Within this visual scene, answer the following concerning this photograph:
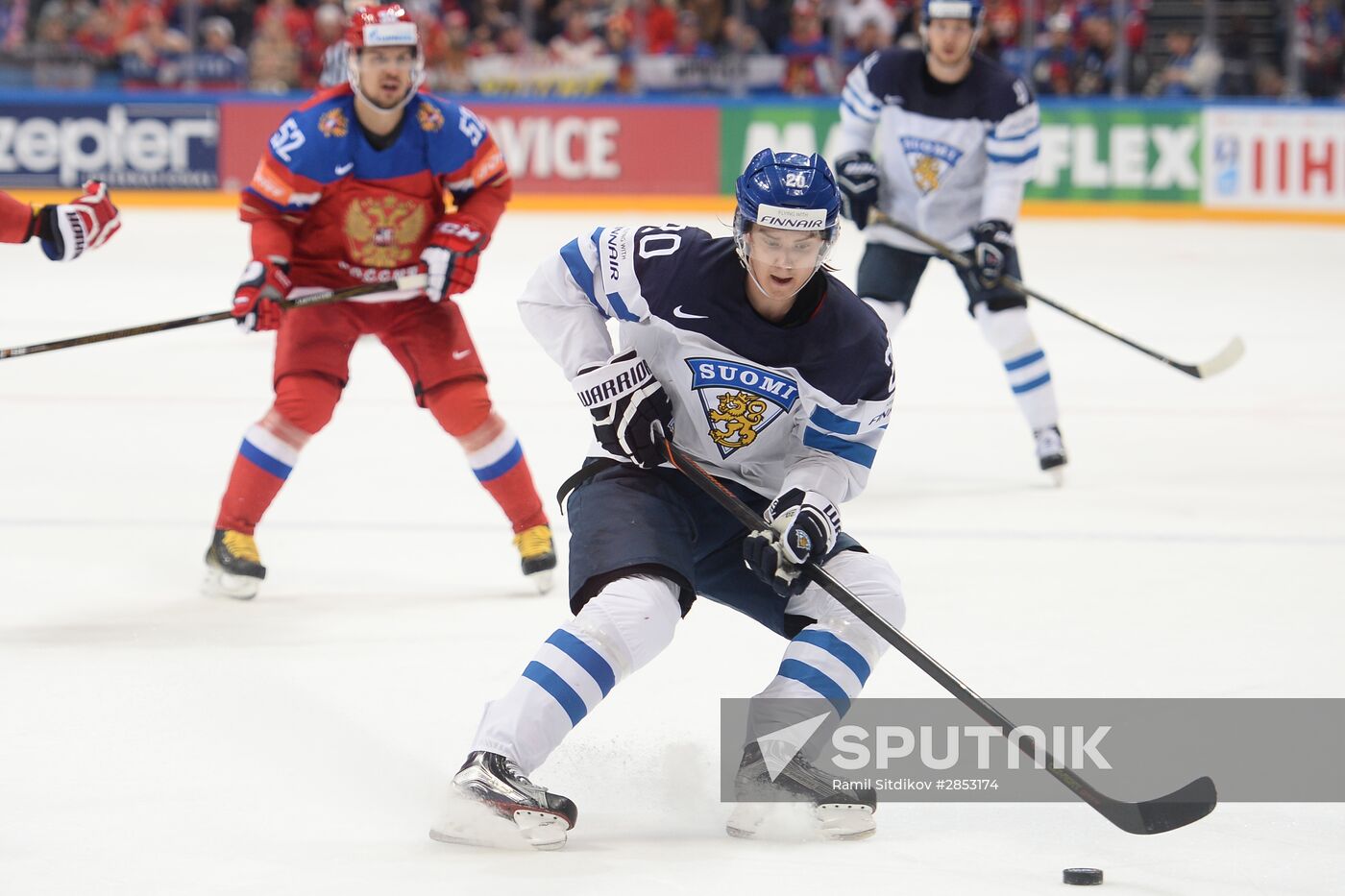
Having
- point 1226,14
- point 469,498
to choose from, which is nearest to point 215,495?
point 469,498

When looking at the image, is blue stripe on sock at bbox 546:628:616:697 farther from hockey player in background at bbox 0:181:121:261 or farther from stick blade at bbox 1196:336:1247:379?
stick blade at bbox 1196:336:1247:379

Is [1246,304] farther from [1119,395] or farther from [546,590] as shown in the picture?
[546,590]

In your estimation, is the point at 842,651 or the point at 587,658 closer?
the point at 587,658

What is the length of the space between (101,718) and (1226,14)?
10.5 metres

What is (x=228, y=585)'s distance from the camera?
3.70m

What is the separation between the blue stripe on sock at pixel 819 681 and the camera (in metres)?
2.46

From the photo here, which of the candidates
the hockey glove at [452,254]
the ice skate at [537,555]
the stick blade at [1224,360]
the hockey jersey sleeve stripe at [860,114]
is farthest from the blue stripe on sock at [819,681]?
the stick blade at [1224,360]

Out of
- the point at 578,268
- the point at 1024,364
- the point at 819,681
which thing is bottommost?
the point at 1024,364

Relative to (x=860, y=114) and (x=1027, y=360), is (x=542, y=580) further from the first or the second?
(x=860, y=114)

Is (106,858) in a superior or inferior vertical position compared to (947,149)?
inferior

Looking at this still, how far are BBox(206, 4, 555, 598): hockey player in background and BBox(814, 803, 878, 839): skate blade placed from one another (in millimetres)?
1448

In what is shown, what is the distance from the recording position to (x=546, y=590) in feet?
12.5

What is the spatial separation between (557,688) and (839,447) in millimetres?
579

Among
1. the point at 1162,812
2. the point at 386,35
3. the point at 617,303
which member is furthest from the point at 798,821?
the point at 386,35
